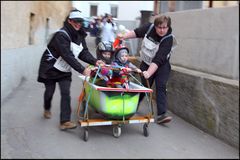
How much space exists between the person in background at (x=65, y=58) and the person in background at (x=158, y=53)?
75 cm

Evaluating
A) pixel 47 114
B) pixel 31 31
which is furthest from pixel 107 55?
pixel 31 31

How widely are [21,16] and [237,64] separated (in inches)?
205

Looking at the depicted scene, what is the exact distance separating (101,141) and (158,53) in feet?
5.14

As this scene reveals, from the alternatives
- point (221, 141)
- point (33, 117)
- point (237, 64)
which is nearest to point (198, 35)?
point (237, 64)

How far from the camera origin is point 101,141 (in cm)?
534

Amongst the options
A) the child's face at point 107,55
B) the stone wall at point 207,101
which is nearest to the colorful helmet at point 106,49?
the child's face at point 107,55

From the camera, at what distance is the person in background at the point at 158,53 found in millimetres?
5828

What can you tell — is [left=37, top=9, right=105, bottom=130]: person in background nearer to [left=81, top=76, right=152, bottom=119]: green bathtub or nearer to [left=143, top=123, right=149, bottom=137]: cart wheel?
[left=81, top=76, right=152, bottom=119]: green bathtub

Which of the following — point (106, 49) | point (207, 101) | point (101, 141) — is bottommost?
point (101, 141)

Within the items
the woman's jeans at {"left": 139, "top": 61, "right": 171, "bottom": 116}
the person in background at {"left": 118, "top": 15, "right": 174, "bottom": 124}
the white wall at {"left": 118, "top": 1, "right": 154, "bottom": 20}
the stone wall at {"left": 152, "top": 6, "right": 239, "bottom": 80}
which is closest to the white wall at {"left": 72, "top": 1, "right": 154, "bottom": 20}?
the white wall at {"left": 118, "top": 1, "right": 154, "bottom": 20}

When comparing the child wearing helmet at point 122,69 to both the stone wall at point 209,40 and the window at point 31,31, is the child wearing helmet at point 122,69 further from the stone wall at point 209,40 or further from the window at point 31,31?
the window at point 31,31

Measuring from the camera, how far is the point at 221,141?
18.0 feet

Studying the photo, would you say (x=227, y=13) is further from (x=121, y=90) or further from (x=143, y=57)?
(x=121, y=90)

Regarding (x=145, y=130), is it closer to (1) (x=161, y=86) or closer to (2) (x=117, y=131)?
(2) (x=117, y=131)
